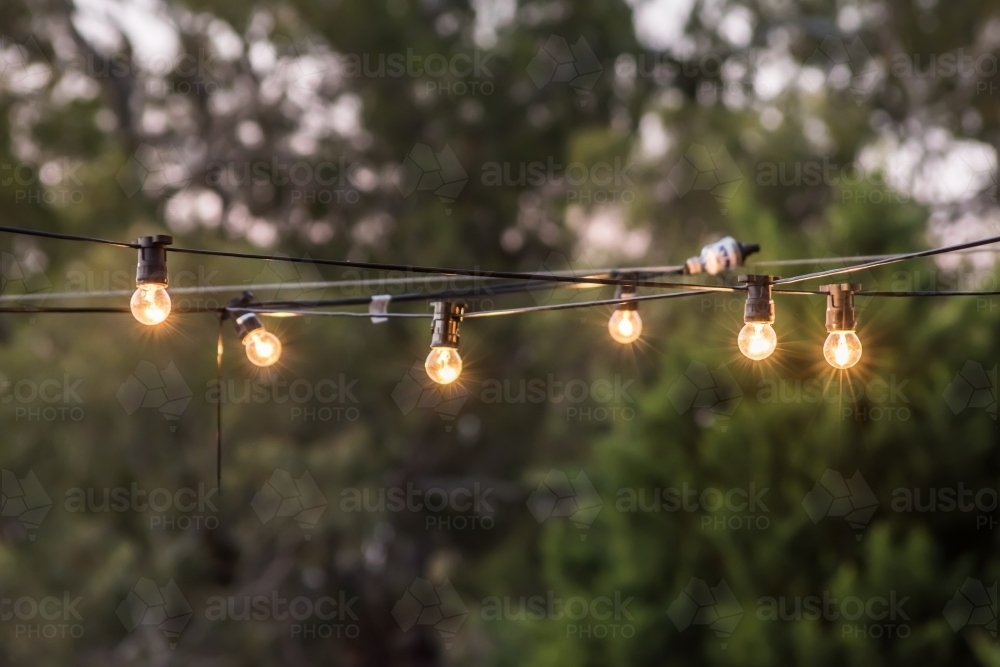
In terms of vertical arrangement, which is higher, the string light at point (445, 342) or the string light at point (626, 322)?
the string light at point (626, 322)

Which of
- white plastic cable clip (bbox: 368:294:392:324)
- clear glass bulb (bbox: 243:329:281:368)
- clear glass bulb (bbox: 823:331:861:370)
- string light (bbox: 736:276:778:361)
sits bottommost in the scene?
clear glass bulb (bbox: 823:331:861:370)

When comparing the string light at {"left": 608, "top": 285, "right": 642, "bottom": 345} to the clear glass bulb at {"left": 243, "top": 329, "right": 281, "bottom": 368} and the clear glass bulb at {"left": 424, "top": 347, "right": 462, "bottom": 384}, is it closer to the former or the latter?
the clear glass bulb at {"left": 424, "top": 347, "right": 462, "bottom": 384}

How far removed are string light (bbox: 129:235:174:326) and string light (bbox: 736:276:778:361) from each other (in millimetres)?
1368

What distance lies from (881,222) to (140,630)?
283 inches

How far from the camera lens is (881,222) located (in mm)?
8438

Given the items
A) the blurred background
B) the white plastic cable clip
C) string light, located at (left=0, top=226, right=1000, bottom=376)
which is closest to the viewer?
string light, located at (left=0, top=226, right=1000, bottom=376)

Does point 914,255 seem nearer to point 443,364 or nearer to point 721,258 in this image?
point 721,258

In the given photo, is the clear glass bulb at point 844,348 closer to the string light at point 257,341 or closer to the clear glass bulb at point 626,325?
the clear glass bulb at point 626,325

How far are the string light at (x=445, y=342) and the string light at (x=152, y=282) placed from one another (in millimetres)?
864

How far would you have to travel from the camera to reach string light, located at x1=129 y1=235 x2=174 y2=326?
8.60ft

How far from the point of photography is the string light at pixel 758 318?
2.91 m

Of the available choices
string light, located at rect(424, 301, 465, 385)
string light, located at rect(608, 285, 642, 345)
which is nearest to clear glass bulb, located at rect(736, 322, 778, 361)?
string light, located at rect(424, 301, 465, 385)

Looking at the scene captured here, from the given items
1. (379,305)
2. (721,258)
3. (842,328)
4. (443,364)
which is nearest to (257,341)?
(379,305)

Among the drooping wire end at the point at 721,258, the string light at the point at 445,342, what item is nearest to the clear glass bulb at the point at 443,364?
the string light at the point at 445,342
